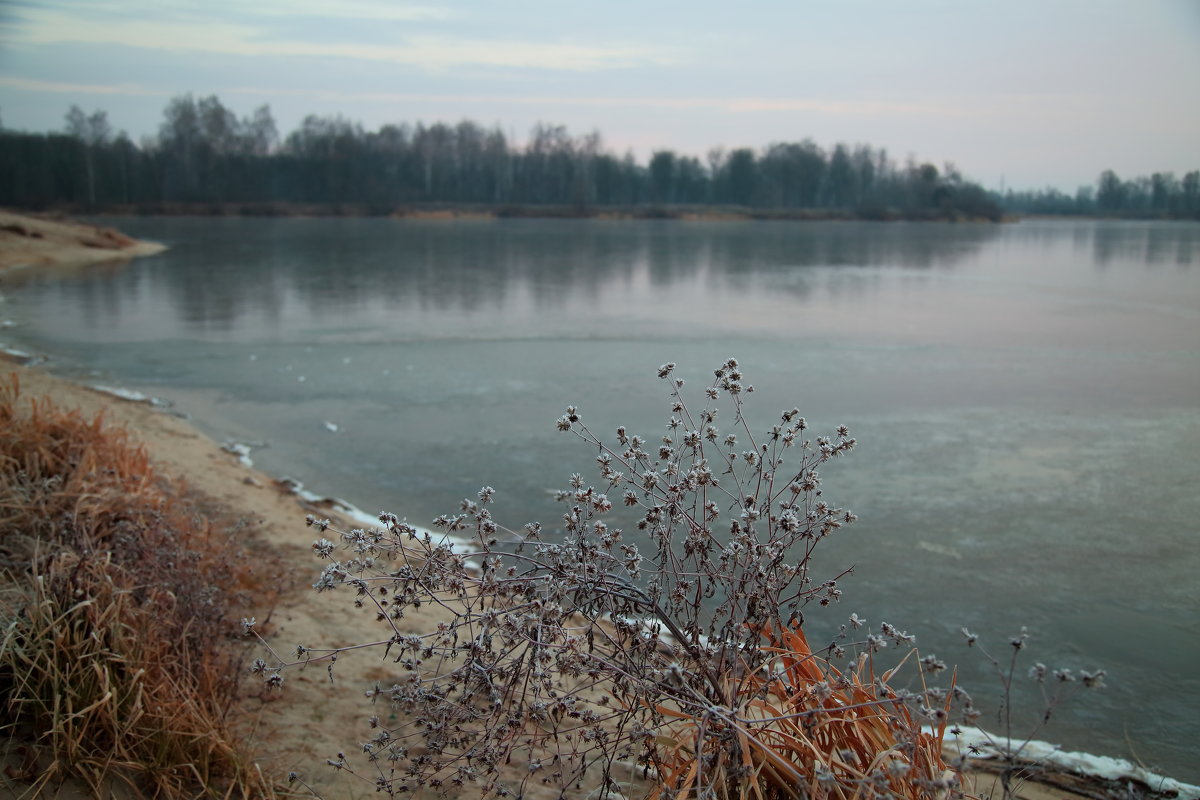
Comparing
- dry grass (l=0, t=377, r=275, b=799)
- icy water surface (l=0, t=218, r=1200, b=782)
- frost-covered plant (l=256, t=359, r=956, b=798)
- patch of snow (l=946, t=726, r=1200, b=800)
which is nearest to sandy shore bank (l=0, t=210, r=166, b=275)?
icy water surface (l=0, t=218, r=1200, b=782)

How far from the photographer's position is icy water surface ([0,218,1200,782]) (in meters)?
5.30

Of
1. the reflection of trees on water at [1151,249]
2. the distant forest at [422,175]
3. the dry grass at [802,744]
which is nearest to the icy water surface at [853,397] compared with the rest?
the dry grass at [802,744]

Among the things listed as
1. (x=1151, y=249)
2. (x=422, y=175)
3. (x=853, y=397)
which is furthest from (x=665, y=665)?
(x=422, y=175)

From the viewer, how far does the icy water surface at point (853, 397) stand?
5297mm

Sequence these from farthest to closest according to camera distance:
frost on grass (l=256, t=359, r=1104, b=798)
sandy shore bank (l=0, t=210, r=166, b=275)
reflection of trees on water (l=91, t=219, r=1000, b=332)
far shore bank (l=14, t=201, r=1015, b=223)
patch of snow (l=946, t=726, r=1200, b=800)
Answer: far shore bank (l=14, t=201, r=1015, b=223)
sandy shore bank (l=0, t=210, r=166, b=275)
reflection of trees on water (l=91, t=219, r=1000, b=332)
patch of snow (l=946, t=726, r=1200, b=800)
frost on grass (l=256, t=359, r=1104, b=798)

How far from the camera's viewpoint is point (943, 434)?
28.6 feet

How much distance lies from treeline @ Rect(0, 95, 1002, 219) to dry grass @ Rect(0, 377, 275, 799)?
2669 inches

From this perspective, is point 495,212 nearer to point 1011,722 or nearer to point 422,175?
point 422,175

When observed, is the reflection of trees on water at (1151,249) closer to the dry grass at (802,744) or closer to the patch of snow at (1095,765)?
the patch of snow at (1095,765)

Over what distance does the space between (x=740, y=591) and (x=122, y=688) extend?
7.51ft

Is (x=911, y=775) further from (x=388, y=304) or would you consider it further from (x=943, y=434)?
(x=388, y=304)

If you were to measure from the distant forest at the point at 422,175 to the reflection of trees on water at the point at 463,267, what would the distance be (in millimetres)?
29440

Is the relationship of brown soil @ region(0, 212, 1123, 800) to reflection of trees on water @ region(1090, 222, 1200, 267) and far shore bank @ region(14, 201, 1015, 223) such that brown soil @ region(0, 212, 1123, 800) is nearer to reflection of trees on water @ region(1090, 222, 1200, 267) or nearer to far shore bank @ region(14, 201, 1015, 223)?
reflection of trees on water @ region(1090, 222, 1200, 267)

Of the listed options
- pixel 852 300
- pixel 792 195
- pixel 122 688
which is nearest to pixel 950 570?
pixel 122 688
